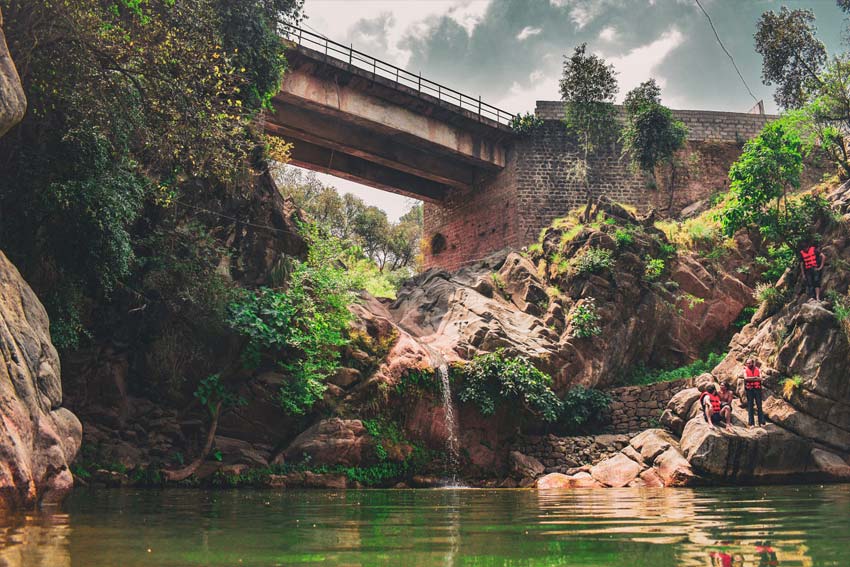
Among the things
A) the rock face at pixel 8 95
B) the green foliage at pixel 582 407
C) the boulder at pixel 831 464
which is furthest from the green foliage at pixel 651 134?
the rock face at pixel 8 95

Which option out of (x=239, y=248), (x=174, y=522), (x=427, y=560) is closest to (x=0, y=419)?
(x=174, y=522)

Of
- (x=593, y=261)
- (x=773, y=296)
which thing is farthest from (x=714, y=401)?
(x=593, y=261)

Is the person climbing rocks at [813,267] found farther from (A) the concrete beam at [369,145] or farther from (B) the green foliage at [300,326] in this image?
(A) the concrete beam at [369,145]

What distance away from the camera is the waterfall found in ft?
55.9

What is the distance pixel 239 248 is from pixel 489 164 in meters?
14.4

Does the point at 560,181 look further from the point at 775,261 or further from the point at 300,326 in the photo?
the point at 300,326

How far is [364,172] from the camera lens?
28.4m

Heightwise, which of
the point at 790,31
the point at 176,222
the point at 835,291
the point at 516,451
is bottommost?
the point at 516,451

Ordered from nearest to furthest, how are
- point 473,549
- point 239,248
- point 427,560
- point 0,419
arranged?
point 427,560 < point 473,549 < point 0,419 < point 239,248

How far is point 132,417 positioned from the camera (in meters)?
14.2

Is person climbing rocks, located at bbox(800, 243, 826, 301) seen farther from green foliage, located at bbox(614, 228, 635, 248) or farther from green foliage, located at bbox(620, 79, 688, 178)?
green foliage, located at bbox(620, 79, 688, 178)

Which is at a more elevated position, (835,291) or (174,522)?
(835,291)

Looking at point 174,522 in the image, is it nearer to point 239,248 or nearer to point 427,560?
point 427,560

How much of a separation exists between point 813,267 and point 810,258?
0.76 feet
